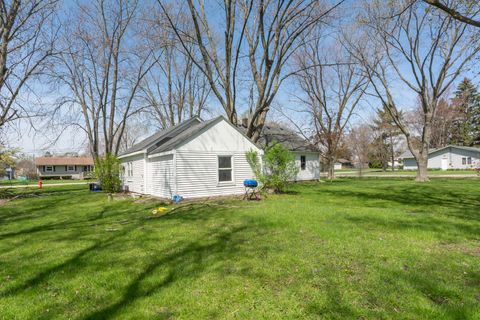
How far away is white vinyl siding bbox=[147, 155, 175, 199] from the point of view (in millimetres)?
13165

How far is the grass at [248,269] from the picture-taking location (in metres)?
3.26

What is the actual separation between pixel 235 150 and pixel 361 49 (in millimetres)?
15258

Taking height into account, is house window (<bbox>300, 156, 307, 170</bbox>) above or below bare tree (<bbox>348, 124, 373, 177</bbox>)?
below

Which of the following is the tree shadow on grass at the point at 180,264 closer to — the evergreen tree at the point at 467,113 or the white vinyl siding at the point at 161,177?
the white vinyl siding at the point at 161,177

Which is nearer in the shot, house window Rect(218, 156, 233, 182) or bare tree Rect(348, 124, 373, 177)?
house window Rect(218, 156, 233, 182)

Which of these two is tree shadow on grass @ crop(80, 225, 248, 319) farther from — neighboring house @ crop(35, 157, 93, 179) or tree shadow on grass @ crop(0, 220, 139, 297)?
neighboring house @ crop(35, 157, 93, 179)

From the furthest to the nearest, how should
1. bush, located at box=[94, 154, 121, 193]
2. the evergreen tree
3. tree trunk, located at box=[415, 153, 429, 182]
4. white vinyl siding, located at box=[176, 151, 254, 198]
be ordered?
the evergreen tree → tree trunk, located at box=[415, 153, 429, 182] → bush, located at box=[94, 154, 121, 193] → white vinyl siding, located at box=[176, 151, 254, 198]

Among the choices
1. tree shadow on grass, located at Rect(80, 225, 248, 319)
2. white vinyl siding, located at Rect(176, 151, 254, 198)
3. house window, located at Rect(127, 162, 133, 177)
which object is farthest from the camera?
house window, located at Rect(127, 162, 133, 177)

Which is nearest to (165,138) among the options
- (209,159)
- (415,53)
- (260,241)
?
(209,159)

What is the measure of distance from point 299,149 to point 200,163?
→ 12304 mm

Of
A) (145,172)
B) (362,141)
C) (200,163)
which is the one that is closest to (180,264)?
(200,163)

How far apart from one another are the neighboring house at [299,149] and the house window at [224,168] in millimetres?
8815

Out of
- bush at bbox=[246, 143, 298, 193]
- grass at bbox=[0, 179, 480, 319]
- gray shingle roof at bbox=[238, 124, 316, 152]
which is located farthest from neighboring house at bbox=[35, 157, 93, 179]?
grass at bbox=[0, 179, 480, 319]

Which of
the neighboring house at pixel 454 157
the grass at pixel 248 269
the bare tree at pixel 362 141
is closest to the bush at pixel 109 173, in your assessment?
the grass at pixel 248 269
